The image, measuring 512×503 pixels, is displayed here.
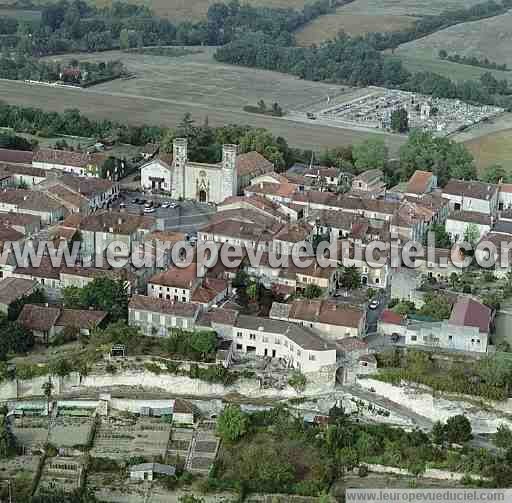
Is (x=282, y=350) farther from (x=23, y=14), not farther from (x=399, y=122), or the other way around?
(x=23, y=14)

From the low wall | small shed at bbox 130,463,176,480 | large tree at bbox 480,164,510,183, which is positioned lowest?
small shed at bbox 130,463,176,480

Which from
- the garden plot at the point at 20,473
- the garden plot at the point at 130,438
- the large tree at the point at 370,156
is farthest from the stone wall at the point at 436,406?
the large tree at the point at 370,156

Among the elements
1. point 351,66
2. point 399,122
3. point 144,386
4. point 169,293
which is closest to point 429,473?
point 144,386

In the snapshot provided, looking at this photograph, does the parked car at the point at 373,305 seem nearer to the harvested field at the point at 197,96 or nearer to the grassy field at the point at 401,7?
the harvested field at the point at 197,96

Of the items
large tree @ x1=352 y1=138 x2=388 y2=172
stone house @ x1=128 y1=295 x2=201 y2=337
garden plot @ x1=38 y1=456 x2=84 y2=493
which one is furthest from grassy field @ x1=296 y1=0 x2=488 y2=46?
garden plot @ x1=38 y1=456 x2=84 y2=493

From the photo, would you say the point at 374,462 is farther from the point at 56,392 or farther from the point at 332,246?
the point at 332,246

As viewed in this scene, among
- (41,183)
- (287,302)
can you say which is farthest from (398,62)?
(287,302)

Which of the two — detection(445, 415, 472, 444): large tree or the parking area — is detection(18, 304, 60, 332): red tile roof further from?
detection(445, 415, 472, 444): large tree
